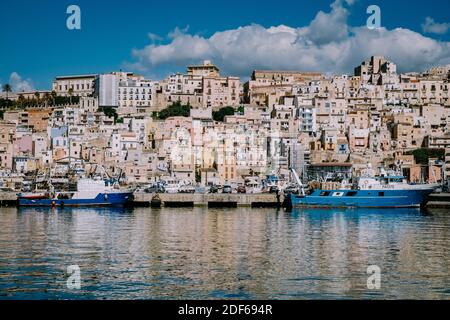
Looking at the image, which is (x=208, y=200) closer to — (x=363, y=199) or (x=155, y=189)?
(x=155, y=189)

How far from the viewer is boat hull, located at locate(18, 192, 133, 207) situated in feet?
83.7

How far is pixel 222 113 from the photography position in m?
44.8

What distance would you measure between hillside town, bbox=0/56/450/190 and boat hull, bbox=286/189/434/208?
6586 mm

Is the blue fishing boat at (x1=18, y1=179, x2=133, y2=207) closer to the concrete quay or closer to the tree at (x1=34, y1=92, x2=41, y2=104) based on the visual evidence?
the concrete quay

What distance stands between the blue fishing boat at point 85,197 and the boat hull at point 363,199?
21.4 ft

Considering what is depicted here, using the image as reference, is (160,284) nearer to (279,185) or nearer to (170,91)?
(279,185)

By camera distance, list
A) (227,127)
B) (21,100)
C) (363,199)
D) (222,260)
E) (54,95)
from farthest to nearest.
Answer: (21,100) < (54,95) < (227,127) < (363,199) < (222,260)

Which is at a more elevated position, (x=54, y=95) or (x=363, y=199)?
(x=54, y=95)

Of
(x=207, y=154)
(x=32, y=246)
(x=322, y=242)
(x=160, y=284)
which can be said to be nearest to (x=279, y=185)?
(x=207, y=154)

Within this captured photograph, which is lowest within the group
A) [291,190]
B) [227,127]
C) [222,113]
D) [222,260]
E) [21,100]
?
[222,260]

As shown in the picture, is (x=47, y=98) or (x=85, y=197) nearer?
(x=85, y=197)

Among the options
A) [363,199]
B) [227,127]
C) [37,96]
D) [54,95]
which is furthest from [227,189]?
[37,96]

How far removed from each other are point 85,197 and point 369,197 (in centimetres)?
1063
